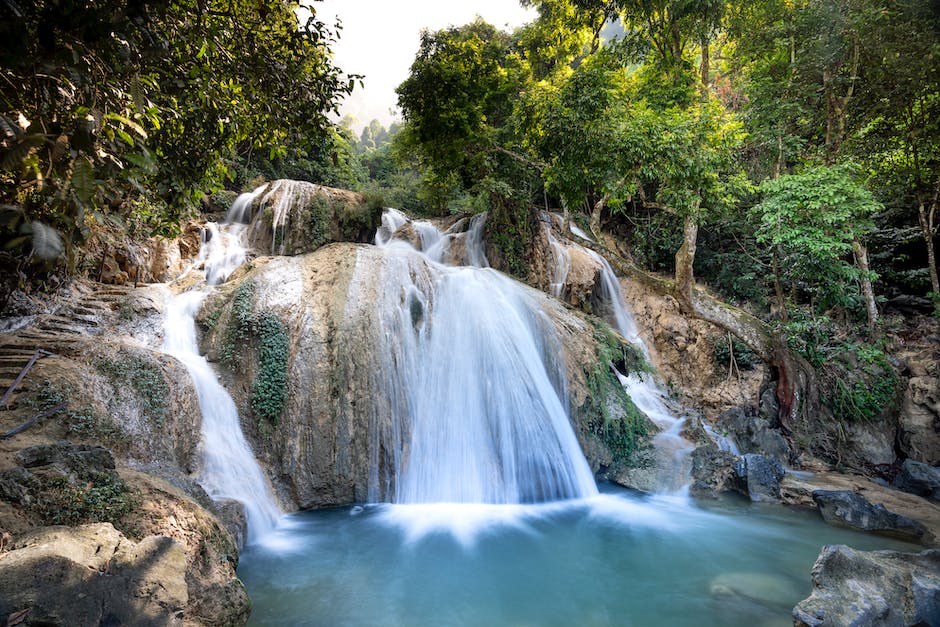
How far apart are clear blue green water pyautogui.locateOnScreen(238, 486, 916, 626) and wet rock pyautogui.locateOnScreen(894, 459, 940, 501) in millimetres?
3264

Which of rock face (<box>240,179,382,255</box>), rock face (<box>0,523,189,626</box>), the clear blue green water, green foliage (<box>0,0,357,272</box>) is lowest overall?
the clear blue green water

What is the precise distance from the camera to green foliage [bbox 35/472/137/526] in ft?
10.7

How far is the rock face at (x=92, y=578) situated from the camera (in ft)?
8.21

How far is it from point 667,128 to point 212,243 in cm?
1260

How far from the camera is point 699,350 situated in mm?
13156

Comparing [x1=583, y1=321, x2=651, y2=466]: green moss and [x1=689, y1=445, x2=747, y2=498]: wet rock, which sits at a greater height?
[x1=583, y1=321, x2=651, y2=466]: green moss

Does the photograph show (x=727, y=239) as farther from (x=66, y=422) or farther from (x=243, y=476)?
(x=66, y=422)

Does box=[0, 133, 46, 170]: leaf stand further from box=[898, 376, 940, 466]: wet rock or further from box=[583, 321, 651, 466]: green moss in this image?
box=[898, 376, 940, 466]: wet rock

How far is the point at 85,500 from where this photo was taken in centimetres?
350

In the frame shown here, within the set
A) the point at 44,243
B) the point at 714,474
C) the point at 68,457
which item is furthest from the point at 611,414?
the point at 44,243

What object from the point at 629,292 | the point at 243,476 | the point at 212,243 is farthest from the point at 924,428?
the point at 212,243

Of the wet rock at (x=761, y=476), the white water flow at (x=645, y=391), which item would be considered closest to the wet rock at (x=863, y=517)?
the wet rock at (x=761, y=476)

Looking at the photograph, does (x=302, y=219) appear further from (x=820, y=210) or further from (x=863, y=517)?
(x=863, y=517)

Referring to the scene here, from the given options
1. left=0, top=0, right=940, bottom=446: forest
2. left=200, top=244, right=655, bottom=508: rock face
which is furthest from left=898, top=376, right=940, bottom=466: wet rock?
left=200, top=244, right=655, bottom=508: rock face
